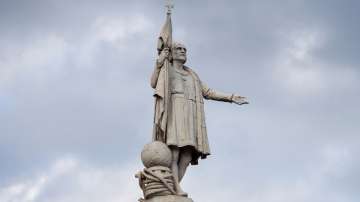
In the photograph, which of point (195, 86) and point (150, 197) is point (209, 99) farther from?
point (150, 197)

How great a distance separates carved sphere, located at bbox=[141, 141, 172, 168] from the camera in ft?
51.5

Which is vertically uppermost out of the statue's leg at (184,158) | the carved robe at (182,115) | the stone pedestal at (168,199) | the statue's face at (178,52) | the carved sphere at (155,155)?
the statue's face at (178,52)

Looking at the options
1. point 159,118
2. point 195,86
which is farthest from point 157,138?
point 195,86

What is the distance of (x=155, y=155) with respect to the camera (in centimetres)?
1569

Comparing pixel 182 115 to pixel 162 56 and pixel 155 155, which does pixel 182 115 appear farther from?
pixel 155 155

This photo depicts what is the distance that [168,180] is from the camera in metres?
15.7

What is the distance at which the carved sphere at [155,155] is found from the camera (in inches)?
618

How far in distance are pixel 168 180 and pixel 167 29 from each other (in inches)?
147

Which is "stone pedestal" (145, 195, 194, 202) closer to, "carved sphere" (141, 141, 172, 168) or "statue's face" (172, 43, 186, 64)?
"carved sphere" (141, 141, 172, 168)

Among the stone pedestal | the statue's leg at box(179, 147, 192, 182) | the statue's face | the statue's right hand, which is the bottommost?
the stone pedestal

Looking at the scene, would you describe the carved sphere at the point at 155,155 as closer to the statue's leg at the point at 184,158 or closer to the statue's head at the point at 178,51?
the statue's leg at the point at 184,158

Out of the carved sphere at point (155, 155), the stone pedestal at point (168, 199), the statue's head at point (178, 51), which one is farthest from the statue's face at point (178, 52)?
the stone pedestal at point (168, 199)

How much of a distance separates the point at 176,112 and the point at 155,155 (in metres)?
1.65

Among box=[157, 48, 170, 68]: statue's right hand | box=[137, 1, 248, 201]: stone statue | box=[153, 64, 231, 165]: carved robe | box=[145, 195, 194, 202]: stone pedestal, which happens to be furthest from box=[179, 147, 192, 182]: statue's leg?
box=[157, 48, 170, 68]: statue's right hand
